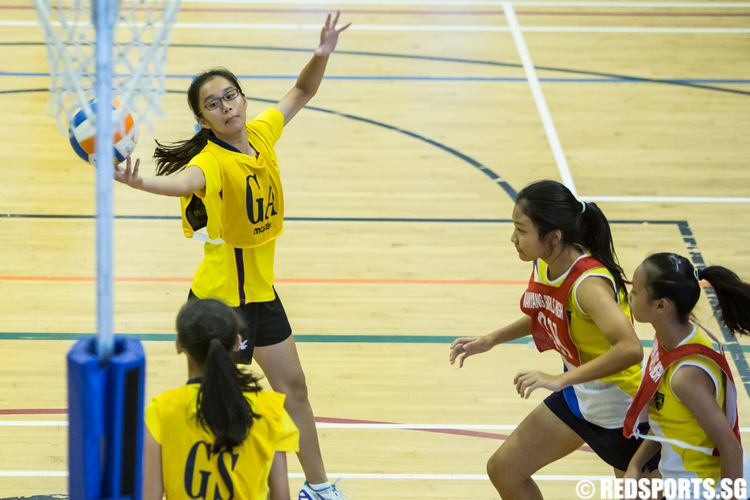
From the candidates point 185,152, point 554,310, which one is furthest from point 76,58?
point 554,310

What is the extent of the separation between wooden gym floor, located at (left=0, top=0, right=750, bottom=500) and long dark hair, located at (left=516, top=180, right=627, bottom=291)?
1.40 m

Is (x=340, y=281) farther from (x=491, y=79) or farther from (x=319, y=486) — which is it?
(x=491, y=79)

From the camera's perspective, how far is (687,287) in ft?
10.2

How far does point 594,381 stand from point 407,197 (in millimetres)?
3746

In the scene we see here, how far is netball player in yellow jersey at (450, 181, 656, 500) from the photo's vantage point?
10.7 feet

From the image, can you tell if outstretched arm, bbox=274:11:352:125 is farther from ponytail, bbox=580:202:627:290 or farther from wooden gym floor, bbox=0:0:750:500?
wooden gym floor, bbox=0:0:750:500

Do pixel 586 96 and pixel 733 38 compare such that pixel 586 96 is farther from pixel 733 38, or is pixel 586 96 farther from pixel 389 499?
pixel 389 499

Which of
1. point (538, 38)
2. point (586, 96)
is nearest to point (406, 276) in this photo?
point (586, 96)

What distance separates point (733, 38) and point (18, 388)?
8.48m

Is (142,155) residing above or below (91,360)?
above

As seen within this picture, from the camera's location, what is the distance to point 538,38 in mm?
10203

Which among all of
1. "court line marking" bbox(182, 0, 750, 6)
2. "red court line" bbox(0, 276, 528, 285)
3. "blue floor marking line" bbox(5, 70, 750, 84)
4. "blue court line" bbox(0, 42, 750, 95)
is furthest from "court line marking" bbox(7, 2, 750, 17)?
"red court line" bbox(0, 276, 528, 285)

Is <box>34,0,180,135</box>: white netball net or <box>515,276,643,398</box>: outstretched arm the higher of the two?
<box>34,0,180,135</box>: white netball net

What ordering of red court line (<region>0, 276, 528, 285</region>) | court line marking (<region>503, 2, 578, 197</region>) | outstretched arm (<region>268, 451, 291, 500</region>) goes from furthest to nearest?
court line marking (<region>503, 2, 578, 197</region>) → red court line (<region>0, 276, 528, 285</region>) → outstretched arm (<region>268, 451, 291, 500</region>)
